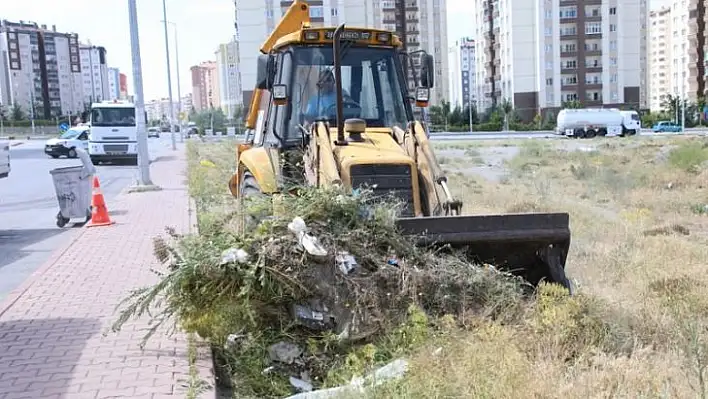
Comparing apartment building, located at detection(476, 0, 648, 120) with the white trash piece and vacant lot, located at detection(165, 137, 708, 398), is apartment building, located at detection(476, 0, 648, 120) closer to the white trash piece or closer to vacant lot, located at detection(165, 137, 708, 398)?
the white trash piece

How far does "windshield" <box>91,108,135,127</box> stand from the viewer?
104ft

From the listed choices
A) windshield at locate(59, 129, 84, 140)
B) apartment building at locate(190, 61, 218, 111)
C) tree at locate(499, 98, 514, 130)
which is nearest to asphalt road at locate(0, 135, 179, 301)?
windshield at locate(59, 129, 84, 140)

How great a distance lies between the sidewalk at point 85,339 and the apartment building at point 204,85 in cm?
12185

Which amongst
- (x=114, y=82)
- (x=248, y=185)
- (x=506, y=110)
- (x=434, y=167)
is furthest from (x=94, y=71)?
(x=434, y=167)

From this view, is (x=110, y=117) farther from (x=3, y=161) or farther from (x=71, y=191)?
(x=71, y=191)

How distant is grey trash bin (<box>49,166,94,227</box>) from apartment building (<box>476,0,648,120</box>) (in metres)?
81.1

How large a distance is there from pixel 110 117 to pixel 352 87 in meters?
26.1

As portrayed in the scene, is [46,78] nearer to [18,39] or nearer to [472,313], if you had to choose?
[18,39]

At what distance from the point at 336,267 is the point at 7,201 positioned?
16.1 m

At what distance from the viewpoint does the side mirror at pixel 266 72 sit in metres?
7.85

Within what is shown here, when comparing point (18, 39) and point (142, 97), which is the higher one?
point (18, 39)

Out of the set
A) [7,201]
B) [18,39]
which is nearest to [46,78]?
[18,39]

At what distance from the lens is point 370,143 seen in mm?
7305

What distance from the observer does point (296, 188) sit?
6680 mm
